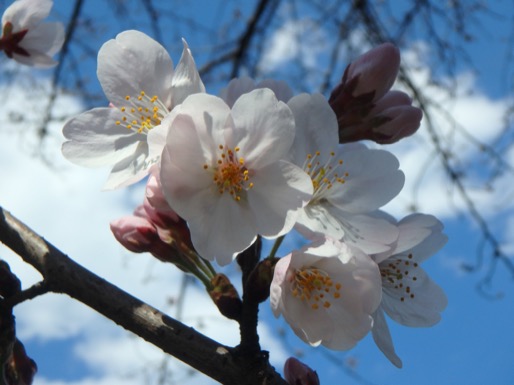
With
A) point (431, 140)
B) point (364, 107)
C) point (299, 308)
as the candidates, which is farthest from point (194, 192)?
point (431, 140)

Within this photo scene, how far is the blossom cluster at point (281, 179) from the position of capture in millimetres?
836

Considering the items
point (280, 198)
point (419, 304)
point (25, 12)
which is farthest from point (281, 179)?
point (25, 12)

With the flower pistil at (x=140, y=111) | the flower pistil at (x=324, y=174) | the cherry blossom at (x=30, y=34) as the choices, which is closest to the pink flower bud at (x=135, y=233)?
the flower pistil at (x=140, y=111)

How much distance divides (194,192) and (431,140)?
222cm

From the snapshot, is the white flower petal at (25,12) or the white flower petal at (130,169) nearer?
the white flower petal at (130,169)

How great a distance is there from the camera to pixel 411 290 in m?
1.06

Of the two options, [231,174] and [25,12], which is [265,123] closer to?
[231,174]

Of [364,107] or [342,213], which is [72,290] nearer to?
[342,213]

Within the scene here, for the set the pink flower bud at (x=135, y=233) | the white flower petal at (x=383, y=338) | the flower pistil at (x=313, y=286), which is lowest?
the pink flower bud at (x=135, y=233)

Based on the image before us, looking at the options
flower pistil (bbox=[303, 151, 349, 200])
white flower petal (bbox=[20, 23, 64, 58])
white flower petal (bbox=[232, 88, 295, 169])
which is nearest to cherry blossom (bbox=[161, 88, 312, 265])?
white flower petal (bbox=[232, 88, 295, 169])

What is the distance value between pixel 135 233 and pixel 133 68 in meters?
0.25

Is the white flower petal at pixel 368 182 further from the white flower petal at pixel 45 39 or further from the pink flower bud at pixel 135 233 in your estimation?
the white flower petal at pixel 45 39

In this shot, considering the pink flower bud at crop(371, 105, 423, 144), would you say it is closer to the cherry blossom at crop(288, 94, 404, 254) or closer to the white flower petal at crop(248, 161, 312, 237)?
the cherry blossom at crop(288, 94, 404, 254)

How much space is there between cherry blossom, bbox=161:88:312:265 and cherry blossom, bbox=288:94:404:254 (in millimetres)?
47
